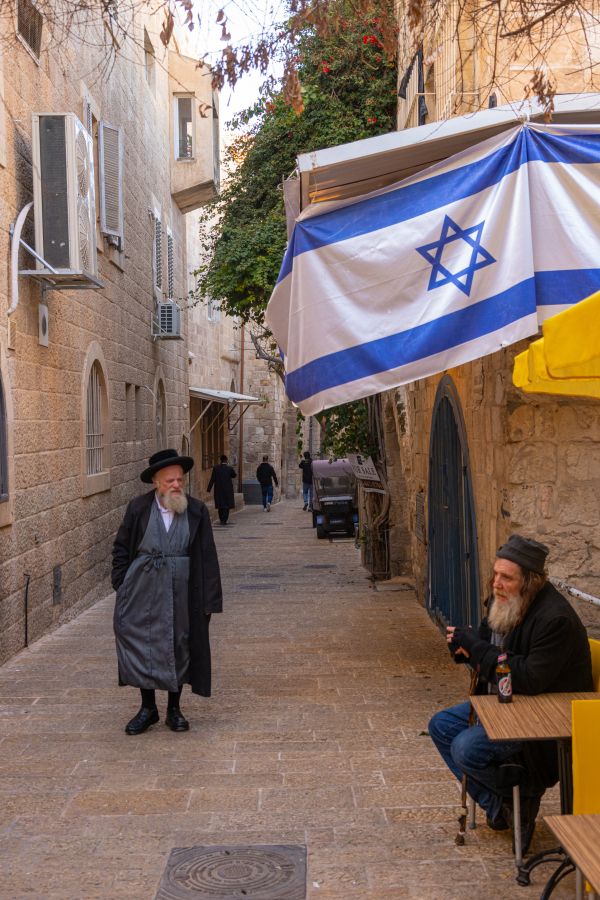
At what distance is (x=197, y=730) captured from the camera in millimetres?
6531

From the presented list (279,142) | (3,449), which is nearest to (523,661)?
(3,449)

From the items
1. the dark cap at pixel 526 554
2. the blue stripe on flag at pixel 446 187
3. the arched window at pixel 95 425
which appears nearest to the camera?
the dark cap at pixel 526 554

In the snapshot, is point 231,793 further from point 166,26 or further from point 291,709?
point 166,26

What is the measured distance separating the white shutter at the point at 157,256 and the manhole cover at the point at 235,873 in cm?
1498

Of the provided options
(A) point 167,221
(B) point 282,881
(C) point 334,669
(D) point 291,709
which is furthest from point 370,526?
(B) point 282,881

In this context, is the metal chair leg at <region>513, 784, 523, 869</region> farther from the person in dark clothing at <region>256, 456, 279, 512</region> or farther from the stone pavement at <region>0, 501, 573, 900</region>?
the person in dark clothing at <region>256, 456, 279, 512</region>

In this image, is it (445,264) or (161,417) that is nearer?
(445,264)

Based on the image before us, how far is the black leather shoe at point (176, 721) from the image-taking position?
256 inches

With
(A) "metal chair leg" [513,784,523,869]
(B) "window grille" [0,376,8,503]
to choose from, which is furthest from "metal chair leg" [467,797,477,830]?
(B) "window grille" [0,376,8,503]

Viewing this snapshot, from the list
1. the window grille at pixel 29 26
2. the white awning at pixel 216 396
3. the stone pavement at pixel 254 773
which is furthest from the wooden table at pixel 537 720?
the white awning at pixel 216 396

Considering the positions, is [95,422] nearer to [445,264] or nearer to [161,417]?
[161,417]

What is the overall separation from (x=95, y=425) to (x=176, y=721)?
22.9ft

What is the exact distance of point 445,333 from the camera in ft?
16.9

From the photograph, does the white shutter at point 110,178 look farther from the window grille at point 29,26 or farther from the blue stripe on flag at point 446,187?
the blue stripe on flag at point 446,187
